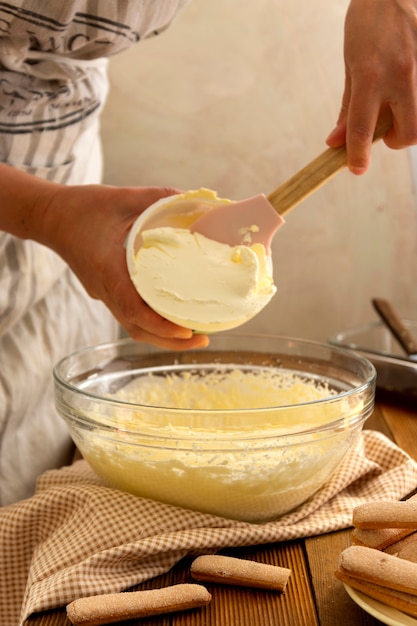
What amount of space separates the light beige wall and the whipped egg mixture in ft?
2.83

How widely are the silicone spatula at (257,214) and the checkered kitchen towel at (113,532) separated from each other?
0.27 metres

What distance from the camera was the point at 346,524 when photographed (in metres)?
0.76

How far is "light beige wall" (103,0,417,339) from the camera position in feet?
5.14

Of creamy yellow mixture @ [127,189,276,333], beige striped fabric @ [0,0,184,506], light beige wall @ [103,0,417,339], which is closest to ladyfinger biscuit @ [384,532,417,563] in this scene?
creamy yellow mixture @ [127,189,276,333]

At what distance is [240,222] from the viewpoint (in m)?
0.79

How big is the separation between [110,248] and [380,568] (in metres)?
0.39

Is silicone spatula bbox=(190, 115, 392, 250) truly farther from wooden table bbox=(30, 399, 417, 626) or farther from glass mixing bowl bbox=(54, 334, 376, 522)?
wooden table bbox=(30, 399, 417, 626)

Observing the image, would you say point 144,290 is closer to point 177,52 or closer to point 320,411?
point 320,411

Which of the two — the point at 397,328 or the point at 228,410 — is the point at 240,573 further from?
the point at 397,328

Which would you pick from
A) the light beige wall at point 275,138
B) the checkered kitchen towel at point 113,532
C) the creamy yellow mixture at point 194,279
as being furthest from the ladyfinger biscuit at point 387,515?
the light beige wall at point 275,138

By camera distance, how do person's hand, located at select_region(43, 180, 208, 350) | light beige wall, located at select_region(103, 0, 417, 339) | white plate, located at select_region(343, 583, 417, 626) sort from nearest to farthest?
white plate, located at select_region(343, 583, 417, 626)
person's hand, located at select_region(43, 180, 208, 350)
light beige wall, located at select_region(103, 0, 417, 339)

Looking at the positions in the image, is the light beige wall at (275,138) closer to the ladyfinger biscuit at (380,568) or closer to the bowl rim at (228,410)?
the bowl rim at (228,410)

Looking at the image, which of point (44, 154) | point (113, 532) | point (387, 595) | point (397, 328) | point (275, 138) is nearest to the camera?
point (387, 595)

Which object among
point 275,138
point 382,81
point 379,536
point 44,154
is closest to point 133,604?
point 379,536
